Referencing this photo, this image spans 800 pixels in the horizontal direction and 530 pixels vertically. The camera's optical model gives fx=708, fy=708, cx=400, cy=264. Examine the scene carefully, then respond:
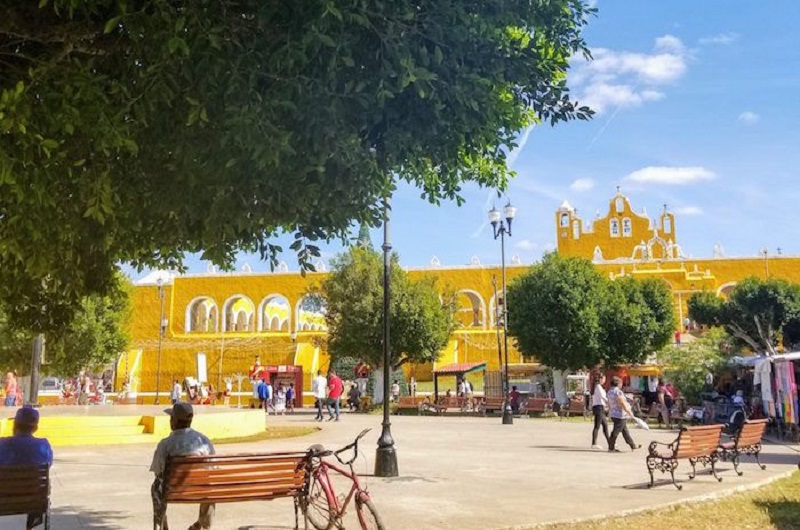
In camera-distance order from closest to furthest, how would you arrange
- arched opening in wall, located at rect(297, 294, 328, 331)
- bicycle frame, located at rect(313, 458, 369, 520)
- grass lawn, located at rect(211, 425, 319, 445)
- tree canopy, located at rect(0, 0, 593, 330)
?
tree canopy, located at rect(0, 0, 593, 330) < bicycle frame, located at rect(313, 458, 369, 520) < grass lawn, located at rect(211, 425, 319, 445) < arched opening in wall, located at rect(297, 294, 328, 331)

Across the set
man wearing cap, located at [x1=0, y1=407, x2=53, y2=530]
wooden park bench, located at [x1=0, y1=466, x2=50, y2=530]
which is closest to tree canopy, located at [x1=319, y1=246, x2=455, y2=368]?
man wearing cap, located at [x1=0, y1=407, x2=53, y2=530]

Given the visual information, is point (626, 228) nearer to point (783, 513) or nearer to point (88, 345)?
point (88, 345)

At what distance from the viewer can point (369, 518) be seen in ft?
20.6

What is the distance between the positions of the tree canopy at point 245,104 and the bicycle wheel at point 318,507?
2.21m

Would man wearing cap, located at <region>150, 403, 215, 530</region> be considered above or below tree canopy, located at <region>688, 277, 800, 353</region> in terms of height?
below

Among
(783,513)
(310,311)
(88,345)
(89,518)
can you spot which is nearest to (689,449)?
(783,513)

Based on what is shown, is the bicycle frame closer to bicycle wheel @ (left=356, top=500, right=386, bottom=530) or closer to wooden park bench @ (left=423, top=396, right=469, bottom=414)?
bicycle wheel @ (left=356, top=500, right=386, bottom=530)

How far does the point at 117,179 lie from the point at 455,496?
18.7ft

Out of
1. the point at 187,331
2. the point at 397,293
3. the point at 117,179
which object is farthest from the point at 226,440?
the point at 187,331

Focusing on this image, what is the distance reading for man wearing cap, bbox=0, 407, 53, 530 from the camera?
5.74 metres

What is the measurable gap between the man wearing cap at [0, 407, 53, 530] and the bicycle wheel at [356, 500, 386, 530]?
2.56 meters

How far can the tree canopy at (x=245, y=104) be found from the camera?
4.12m

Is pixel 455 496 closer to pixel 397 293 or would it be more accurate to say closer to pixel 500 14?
pixel 500 14

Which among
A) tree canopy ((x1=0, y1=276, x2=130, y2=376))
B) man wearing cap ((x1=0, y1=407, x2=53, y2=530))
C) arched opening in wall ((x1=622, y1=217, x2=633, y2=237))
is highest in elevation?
arched opening in wall ((x1=622, y1=217, x2=633, y2=237))
